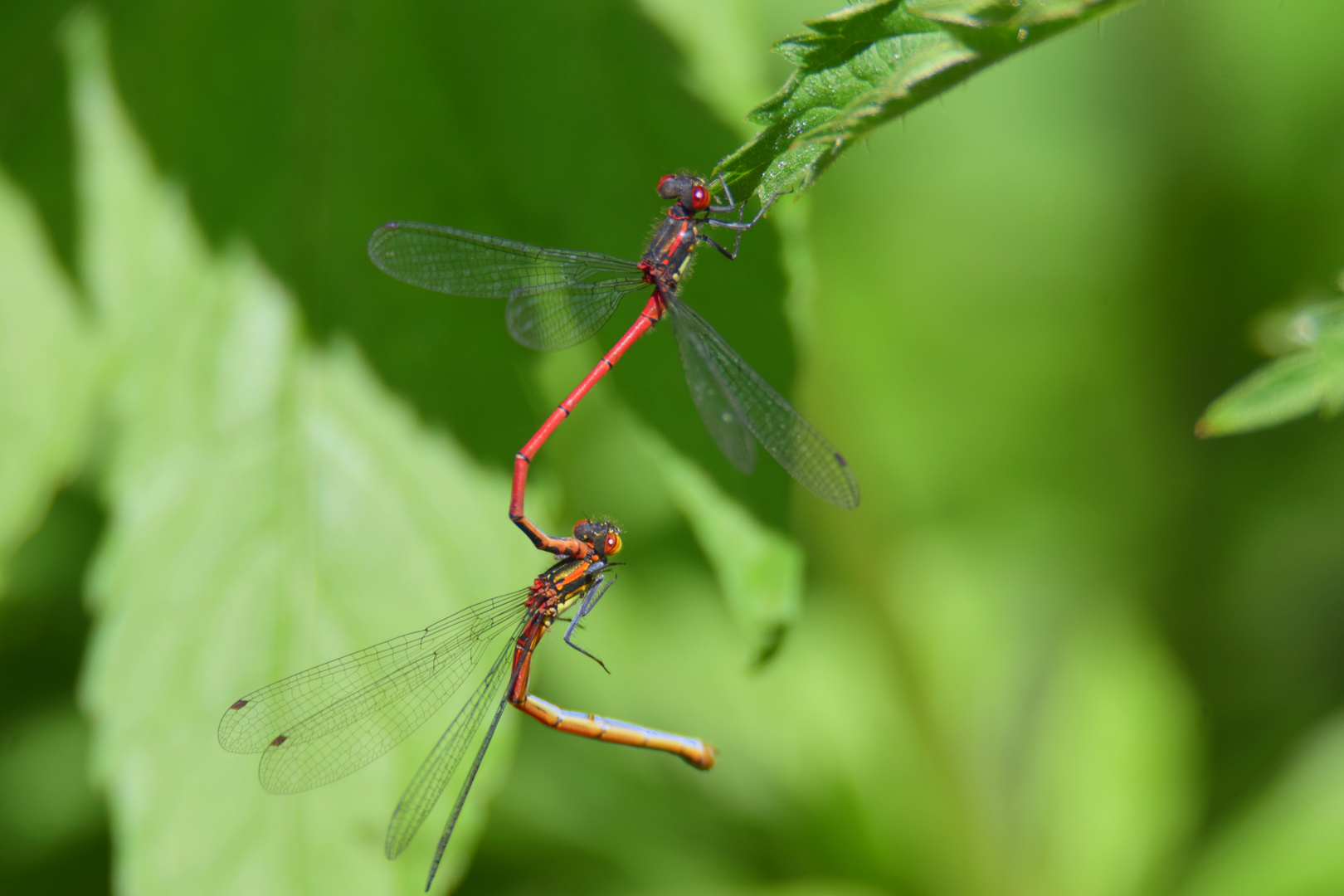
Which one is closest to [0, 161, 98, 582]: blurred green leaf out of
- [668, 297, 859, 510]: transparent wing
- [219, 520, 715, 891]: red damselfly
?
[219, 520, 715, 891]: red damselfly

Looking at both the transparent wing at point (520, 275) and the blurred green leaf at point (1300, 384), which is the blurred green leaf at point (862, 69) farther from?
the transparent wing at point (520, 275)

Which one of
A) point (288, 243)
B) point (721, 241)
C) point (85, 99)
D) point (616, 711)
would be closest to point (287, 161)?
point (288, 243)

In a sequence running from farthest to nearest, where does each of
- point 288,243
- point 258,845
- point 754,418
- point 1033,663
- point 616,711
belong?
point 1033,663, point 616,711, point 288,243, point 754,418, point 258,845

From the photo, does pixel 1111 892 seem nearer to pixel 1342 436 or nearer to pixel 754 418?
pixel 1342 436

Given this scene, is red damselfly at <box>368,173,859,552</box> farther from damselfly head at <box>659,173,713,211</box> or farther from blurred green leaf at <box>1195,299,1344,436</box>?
blurred green leaf at <box>1195,299,1344,436</box>

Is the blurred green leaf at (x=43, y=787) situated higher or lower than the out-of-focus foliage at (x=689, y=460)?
lower

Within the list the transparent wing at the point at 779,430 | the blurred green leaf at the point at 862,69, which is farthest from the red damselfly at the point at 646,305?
the blurred green leaf at the point at 862,69
